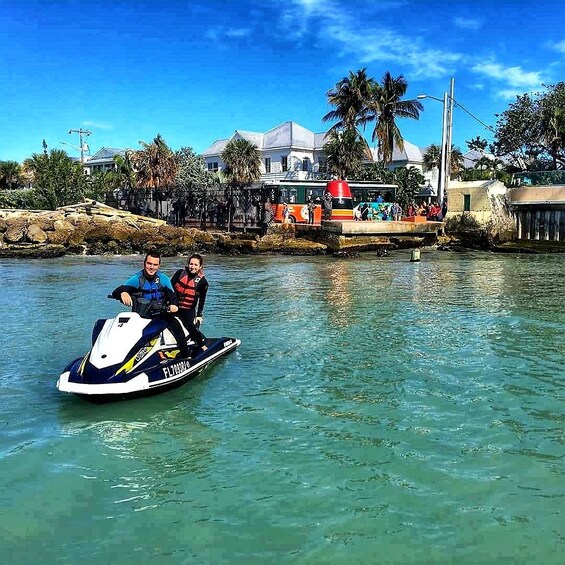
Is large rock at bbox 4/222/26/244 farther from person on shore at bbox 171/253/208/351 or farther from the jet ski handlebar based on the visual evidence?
the jet ski handlebar

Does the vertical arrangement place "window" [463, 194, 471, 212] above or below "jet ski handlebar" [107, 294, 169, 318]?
above

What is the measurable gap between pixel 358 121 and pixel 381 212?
17291mm

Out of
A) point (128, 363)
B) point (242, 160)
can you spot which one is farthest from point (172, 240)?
point (128, 363)

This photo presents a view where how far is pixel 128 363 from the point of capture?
6.90 m

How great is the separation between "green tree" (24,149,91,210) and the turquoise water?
113ft

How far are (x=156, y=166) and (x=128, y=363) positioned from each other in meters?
50.1

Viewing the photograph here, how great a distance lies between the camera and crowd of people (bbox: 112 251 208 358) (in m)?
7.44

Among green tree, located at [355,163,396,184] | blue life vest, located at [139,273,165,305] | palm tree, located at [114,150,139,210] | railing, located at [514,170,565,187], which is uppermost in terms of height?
palm tree, located at [114,150,139,210]

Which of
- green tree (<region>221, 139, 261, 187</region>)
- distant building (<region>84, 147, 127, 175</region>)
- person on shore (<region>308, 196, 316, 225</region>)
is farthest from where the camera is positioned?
distant building (<region>84, 147, 127, 175</region>)

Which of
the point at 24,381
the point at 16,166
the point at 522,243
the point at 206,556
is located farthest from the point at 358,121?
the point at 206,556

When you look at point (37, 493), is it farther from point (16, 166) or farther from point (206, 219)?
point (16, 166)

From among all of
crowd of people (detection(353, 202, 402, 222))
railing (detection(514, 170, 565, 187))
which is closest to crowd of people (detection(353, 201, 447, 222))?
crowd of people (detection(353, 202, 402, 222))

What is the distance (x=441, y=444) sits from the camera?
241 inches

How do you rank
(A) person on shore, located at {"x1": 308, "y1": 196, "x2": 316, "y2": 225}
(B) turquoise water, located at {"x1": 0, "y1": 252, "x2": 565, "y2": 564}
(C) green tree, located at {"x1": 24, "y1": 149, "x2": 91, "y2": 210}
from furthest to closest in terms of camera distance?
1. (C) green tree, located at {"x1": 24, "y1": 149, "x2": 91, "y2": 210}
2. (A) person on shore, located at {"x1": 308, "y1": 196, "x2": 316, "y2": 225}
3. (B) turquoise water, located at {"x1": 0, "y1": 252, "x2": 565, "y2": 564}
